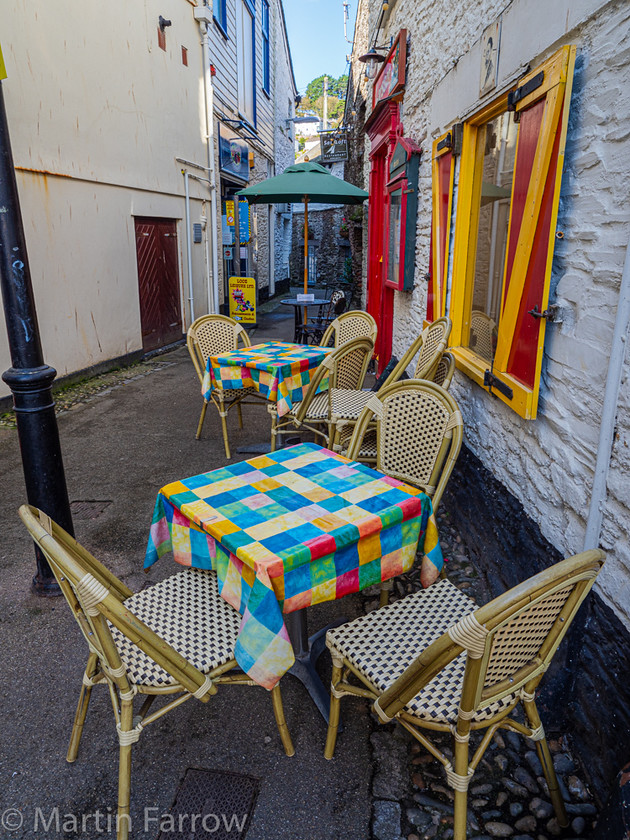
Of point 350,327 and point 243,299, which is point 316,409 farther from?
point 243,299

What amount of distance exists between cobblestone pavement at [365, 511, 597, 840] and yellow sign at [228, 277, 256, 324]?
8.35 meters

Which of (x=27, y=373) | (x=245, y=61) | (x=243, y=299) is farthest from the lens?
(x=245, y=61)

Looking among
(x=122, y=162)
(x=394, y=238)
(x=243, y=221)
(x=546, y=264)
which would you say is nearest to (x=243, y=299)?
(x=122, y=162)

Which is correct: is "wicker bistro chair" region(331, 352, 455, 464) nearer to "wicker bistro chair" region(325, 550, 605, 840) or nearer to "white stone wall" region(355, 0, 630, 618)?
"white stone wall" region(355, 0, 630, 618)

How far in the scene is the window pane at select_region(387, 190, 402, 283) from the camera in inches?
236

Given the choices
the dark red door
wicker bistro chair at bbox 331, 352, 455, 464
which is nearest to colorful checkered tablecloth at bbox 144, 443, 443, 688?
wicker bistro chair at bbox 331, 352, 455, 464

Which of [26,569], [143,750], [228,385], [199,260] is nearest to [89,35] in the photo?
[199,260]

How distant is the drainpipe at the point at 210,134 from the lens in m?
9.73

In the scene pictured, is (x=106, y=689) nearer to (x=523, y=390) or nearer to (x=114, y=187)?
(x=523, y=390)

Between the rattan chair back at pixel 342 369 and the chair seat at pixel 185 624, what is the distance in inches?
78.9

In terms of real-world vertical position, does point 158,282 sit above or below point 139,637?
above

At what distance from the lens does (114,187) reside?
7598mm

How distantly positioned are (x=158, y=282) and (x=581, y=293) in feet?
25.7

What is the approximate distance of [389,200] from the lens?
6703 mm
